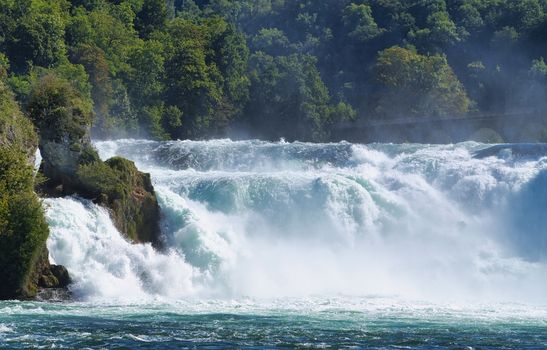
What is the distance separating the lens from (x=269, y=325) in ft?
131

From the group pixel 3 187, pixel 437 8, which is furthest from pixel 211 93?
pixel 3 187

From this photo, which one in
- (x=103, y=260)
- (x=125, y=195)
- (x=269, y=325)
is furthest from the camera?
(x=125, y=195)

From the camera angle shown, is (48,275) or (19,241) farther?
(48,275)

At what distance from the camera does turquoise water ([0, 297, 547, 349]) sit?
119 feet

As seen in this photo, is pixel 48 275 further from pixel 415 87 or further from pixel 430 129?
pixel 415 87

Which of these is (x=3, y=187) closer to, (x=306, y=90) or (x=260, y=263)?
(x=260, y=263)

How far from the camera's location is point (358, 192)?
5891 centimetres

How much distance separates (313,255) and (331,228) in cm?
226

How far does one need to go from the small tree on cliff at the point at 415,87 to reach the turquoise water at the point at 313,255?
35.2 metres

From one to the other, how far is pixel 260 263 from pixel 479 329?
14.6 metres

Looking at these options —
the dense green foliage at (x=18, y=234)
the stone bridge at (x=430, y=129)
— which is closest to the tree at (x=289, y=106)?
the stone bridge at (x=430, y=129)

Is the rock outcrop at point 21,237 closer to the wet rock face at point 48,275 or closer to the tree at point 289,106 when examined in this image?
the wet rock face at point 48,275

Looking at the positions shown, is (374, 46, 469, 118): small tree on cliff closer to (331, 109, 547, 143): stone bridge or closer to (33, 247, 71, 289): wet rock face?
(331, 109, 547, 143): stone bridge

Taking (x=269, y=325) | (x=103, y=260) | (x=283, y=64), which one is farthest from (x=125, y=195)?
(x=283, y=64)
